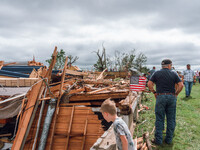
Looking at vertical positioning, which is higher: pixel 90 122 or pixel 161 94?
pixel 161 94

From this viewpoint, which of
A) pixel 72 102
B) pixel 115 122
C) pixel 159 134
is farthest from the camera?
pixel 72 102

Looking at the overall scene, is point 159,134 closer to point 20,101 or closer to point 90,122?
point 90,122

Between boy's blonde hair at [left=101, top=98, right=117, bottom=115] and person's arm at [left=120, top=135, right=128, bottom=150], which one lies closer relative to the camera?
person's arm at [left=120, top=135, right=128, bottom=150]

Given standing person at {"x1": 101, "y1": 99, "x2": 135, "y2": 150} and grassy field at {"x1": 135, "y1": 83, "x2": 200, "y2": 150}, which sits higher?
standing person at {"x1": 101, "y1": 99, "x2": 135, "y2": 150}

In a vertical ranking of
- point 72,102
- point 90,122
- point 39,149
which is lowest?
point 39,149

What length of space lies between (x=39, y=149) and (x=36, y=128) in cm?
74

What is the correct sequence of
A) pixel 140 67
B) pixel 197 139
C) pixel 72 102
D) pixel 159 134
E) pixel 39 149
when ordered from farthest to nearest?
pixel 140 67, pixel 72 102, pixel 39 149, pixel 197 139, pixel 159 134

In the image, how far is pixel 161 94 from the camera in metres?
4.33

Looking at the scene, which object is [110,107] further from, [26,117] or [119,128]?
[26,117]

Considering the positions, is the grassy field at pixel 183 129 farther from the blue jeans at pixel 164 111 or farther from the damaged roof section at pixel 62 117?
the damaged roof section at pixel 62 117

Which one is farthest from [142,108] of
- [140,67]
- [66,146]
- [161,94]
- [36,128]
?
[140,67]

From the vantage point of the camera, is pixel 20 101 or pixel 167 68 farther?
pixel 20 101

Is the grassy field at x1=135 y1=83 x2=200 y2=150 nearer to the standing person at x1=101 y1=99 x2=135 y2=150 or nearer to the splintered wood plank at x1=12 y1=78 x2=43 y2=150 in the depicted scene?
the standing person at x1=101 y1=99 x2=135 y2=150

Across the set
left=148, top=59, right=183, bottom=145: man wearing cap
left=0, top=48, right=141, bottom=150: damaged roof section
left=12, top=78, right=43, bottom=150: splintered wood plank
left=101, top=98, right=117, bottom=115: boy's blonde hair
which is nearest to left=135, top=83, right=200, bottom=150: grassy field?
left=148, top=59, right=183, bottom=145: man wearing cap
